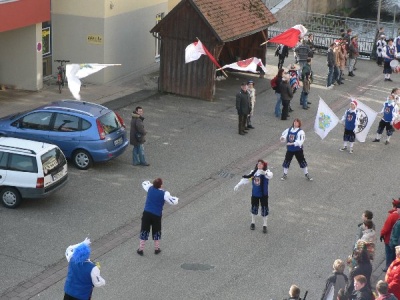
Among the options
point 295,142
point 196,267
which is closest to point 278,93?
point 295,142

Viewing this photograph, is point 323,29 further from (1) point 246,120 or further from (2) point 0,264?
(2) point 0,264

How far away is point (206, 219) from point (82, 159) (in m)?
3.90

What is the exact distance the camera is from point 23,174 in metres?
16.1

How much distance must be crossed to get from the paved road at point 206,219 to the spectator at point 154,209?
0.36 meters

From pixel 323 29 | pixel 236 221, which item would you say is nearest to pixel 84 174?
pixel 236 221

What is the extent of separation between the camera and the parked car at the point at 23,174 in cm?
1612

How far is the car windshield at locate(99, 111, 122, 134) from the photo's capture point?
18828mm

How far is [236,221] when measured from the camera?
1639 centimetres

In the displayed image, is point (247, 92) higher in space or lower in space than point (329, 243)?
higher

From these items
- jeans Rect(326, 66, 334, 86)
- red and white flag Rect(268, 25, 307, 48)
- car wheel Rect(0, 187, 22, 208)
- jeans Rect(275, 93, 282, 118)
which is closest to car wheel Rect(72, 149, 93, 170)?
car wheel Rect(0, 187, 22, 208)

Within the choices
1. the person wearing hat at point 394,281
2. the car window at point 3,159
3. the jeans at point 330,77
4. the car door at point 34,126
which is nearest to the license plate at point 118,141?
the car door at point 34,126

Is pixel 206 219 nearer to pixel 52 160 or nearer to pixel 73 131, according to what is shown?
pixel 52 160

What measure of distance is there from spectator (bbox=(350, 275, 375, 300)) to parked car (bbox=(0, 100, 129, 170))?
847 centimetres

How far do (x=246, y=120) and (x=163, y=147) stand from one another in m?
2.86
